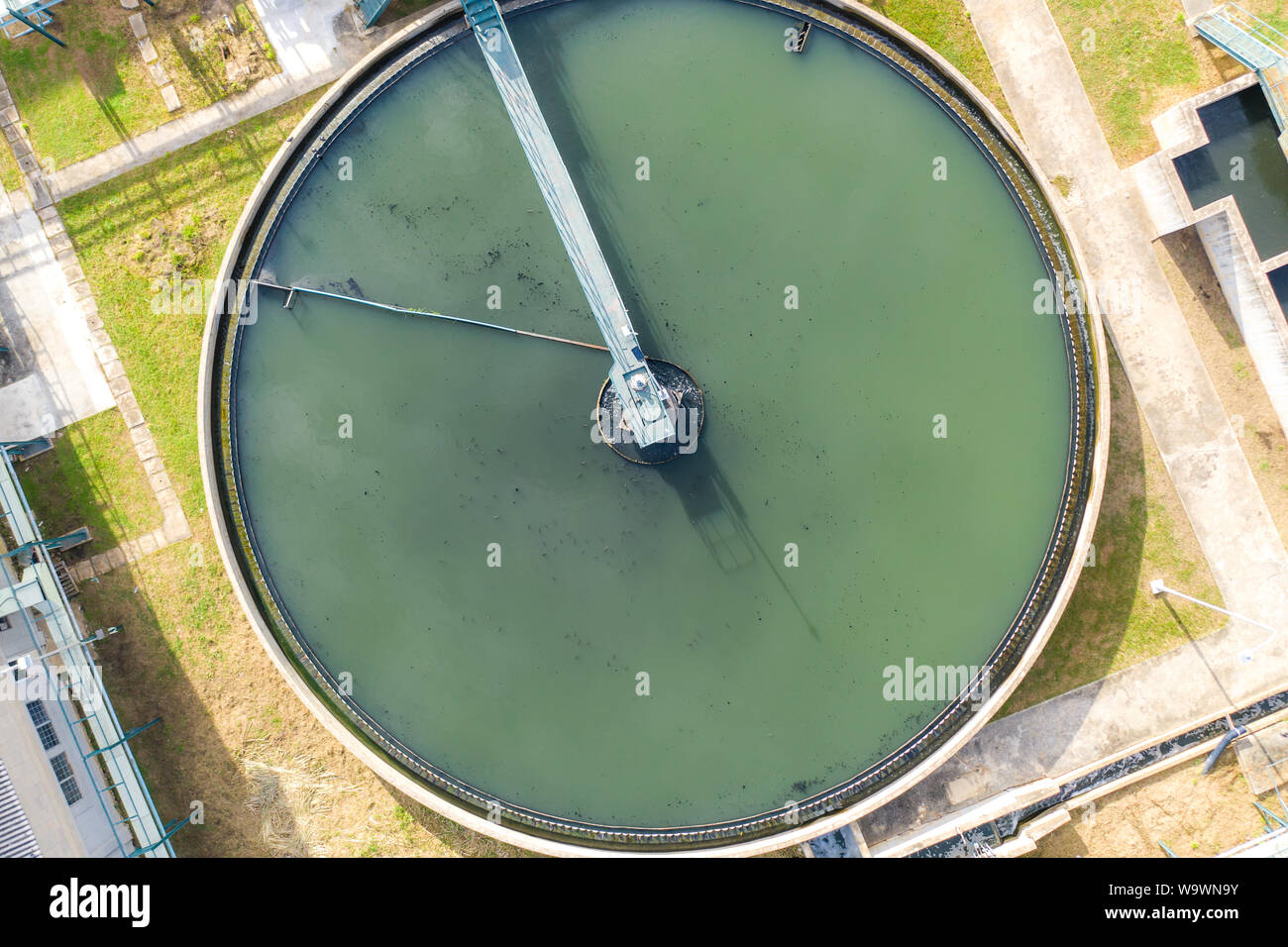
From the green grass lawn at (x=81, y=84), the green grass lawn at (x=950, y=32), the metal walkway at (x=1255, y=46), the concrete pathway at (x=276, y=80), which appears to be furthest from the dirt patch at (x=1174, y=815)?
the green grass lawn at (x=81, y=84)

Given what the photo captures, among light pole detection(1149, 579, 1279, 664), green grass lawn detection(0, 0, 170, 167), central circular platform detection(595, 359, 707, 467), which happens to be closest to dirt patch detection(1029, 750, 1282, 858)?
light pole detection(1149, 579, 1279, 664)

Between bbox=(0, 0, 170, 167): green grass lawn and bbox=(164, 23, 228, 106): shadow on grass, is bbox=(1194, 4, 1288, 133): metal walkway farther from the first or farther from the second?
bbox=(0, 0, 170, 167): green grass lawn

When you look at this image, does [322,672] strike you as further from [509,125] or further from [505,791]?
[509,125]

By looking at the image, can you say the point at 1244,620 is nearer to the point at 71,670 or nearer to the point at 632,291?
the point at 632,291

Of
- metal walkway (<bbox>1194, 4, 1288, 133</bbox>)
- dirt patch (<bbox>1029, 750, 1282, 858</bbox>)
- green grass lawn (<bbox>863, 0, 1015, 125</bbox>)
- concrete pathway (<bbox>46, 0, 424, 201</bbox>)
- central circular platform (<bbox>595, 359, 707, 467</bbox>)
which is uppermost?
concrete pathway (<bbox>46, 0, 424, 201</bbox>)

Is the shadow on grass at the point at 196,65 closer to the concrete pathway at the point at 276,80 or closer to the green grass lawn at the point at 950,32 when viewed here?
the concrete pathway at the point at 276,80
